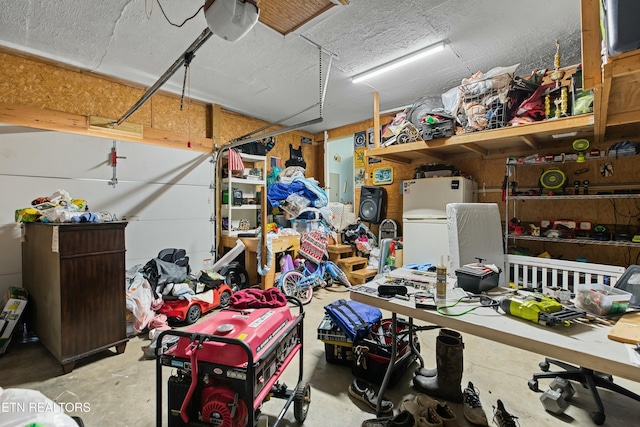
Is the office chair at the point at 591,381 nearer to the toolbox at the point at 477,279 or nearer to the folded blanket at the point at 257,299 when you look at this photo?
the toolbox at the point at 477,279

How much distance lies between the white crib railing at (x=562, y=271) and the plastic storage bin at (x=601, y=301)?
1071 millimetres

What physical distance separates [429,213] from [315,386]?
284 cm

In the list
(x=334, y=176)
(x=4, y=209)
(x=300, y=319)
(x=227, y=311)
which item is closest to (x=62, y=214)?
(x=4, y=209)

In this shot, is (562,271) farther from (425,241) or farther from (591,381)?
(425,241)

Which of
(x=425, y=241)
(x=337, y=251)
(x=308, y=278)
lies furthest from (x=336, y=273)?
(x=425, y=241)

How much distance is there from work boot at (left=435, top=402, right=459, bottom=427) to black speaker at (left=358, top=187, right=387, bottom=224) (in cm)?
357

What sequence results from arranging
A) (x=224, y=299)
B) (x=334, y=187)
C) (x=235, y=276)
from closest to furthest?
(x=224, y=299) < (x=235, y=276) < (x=334, y=187)

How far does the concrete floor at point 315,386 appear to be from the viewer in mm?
1761

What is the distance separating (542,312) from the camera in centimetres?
127

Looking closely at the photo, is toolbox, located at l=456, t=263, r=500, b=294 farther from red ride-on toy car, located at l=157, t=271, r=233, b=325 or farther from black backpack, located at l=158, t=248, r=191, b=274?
black backpack, located at l=158, t=248, r=191, b=274

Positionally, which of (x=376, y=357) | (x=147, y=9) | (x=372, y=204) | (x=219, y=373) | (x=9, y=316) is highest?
(x=147, y=9)

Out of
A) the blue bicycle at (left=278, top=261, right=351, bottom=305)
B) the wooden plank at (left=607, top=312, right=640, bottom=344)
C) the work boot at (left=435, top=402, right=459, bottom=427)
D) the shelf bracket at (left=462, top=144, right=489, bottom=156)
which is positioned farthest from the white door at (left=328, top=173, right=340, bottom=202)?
the wooden plank at (left=607, top=312, right=640, bottom=344)

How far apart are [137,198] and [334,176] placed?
167 inches

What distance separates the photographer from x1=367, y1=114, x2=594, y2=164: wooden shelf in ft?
8.91
